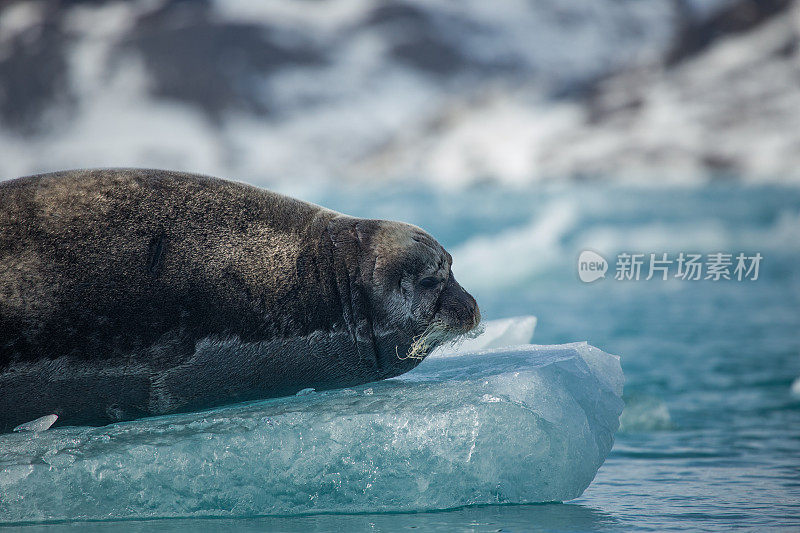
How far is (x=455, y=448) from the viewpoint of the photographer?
336cm

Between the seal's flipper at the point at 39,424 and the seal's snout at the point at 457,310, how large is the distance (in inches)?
65.0

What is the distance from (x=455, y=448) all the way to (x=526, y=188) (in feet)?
93.3

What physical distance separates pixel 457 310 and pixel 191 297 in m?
1.17

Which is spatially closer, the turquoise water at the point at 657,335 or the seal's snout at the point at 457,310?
the turquoise water at the point at 657,335

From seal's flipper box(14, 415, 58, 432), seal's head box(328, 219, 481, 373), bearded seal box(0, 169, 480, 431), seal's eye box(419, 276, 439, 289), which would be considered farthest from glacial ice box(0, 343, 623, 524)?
seal's eye box(419, 276, 439, 289)

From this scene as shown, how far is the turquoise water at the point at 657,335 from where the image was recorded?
335 centimetres

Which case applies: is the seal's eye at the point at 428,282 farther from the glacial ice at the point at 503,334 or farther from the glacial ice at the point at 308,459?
the glacial ice at the point at 503,334

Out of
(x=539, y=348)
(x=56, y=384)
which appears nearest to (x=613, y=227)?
(x=539, y=348)

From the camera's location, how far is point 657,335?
10.9 m

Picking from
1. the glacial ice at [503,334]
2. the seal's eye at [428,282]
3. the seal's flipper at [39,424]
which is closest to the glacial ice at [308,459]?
the seal's flipper at [39,424]

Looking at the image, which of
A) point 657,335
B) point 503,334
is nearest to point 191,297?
point 503,334

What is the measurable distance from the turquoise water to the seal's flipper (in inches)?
11.3

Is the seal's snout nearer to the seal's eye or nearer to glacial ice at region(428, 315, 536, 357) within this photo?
the seal's eye

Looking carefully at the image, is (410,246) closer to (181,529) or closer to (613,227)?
(181,529)
